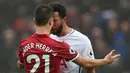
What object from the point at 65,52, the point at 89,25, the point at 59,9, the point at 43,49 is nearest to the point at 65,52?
the point at 65,52

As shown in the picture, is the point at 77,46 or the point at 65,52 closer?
the point at 65,52

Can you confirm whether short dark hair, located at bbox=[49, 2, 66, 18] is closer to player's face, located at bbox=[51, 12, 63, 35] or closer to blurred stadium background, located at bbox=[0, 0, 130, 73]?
player's face, located at bbox=[51, 12, 63, 35]


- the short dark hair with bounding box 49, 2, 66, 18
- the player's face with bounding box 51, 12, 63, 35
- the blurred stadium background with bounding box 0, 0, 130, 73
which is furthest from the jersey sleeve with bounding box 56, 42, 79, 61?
the blurred stadium background with bounding box 0, 0, 130, 73

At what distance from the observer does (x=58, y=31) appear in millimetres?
7613

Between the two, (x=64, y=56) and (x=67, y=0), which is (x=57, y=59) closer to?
(x=64, y=56)

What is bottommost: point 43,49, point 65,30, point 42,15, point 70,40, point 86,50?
point 86,50

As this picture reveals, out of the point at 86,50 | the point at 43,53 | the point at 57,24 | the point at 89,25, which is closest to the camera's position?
the point at 43,53

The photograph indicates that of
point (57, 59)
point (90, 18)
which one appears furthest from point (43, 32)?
point (90, 18)

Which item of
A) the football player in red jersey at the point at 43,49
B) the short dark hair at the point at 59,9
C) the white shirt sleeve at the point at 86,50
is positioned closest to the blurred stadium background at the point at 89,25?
the white shirt sleeve at the point at 86,50

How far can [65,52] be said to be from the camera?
6.75m

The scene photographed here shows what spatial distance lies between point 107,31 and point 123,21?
68 centimetres

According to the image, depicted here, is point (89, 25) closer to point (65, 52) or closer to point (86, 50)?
point (86, 50)

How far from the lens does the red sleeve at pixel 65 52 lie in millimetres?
6715

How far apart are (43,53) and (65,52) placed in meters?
0.27
